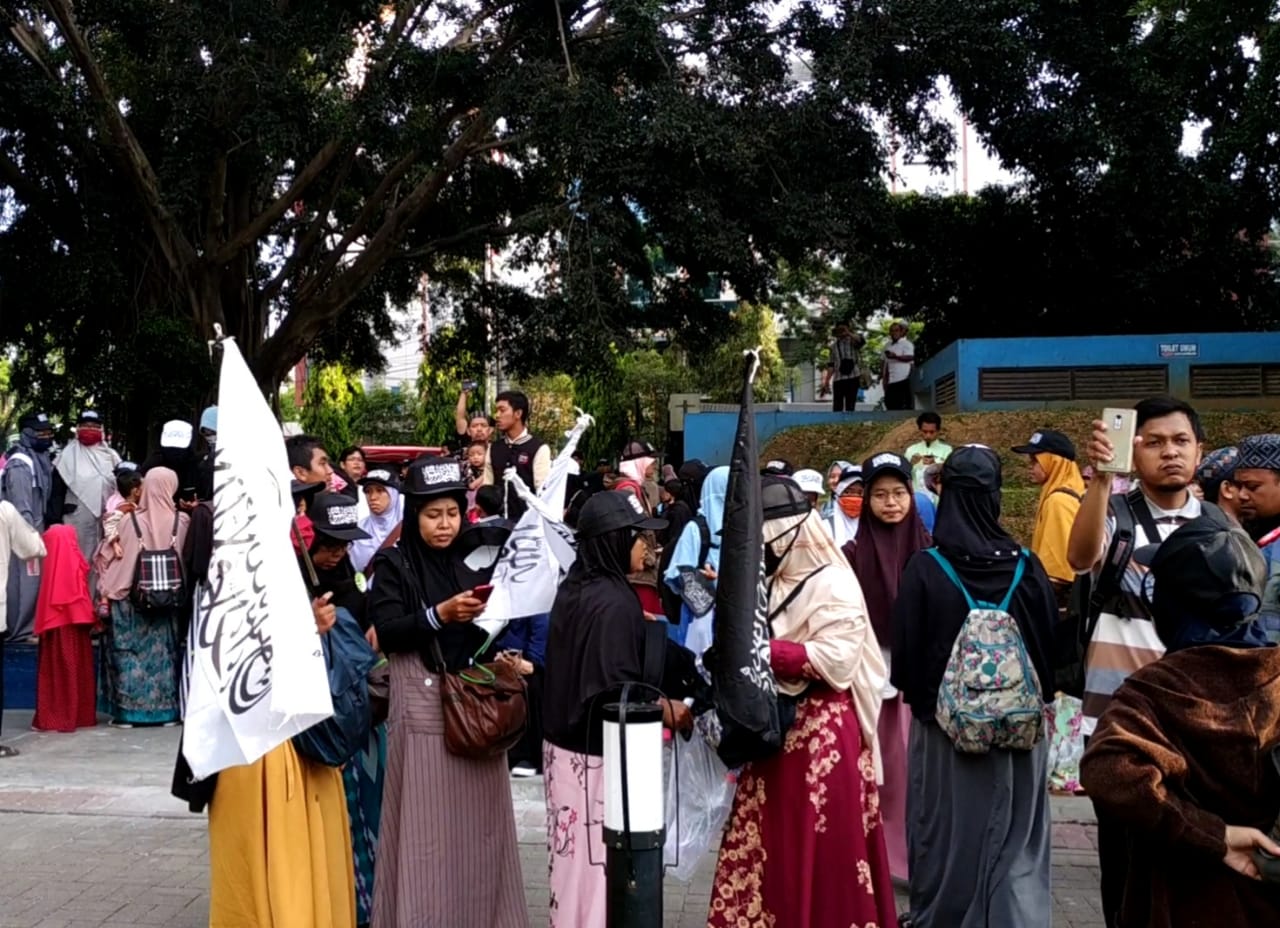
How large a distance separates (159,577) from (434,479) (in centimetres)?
527

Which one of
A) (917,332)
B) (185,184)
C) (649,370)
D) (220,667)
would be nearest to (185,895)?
(220,667)

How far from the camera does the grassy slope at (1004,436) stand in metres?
12.6

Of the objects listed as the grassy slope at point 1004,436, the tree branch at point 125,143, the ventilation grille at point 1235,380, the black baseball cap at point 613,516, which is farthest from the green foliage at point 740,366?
the black baseball cap at point 613,516

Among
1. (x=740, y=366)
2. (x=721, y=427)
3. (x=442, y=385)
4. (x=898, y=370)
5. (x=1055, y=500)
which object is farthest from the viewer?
(x=740, y=366)

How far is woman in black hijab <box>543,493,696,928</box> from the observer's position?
4312 millimetres

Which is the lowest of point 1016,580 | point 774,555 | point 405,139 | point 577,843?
point 577,843

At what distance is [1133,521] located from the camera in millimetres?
4098

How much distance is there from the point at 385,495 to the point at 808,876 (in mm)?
5880

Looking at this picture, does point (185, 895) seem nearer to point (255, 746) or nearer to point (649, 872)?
point (255, 746)

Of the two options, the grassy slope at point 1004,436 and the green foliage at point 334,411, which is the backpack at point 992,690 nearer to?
the grassy slope at point 1004,436

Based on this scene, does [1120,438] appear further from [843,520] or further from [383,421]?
[383,421]

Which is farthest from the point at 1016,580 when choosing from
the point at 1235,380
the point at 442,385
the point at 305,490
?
the point at 442,385

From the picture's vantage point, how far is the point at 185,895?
5742mm

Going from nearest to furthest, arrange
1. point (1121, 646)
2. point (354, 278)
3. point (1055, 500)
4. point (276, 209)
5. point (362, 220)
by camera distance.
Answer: point (1121, 646), point (1055, 500), point (276, 209), point (362, 220), point (354, 278)
